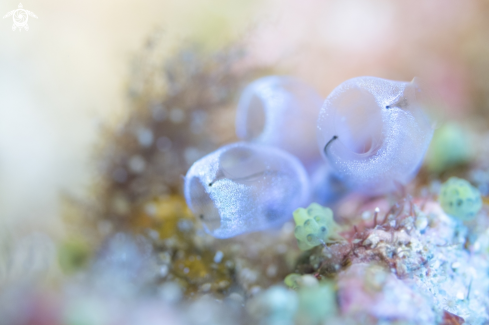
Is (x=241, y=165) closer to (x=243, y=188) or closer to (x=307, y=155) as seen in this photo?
(x=243, y=188)

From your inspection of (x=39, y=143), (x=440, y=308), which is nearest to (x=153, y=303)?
(x=440, y=308)

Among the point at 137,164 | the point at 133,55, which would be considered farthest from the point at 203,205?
the point at 133,55

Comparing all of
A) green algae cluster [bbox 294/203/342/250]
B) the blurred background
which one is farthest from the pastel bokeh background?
green algae cluster [bbox 294/203/342/250]

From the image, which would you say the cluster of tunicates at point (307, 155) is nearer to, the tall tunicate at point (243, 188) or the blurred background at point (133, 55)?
the tall tunicate at point (243, 188)

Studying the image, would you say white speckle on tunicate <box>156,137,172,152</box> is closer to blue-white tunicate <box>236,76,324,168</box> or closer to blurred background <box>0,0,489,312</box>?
blurred background <box>0,0,489,312</box>

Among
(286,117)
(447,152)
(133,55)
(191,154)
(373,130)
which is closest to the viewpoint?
(373,130)

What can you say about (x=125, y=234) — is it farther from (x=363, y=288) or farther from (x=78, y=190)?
(x=363, y=288)
